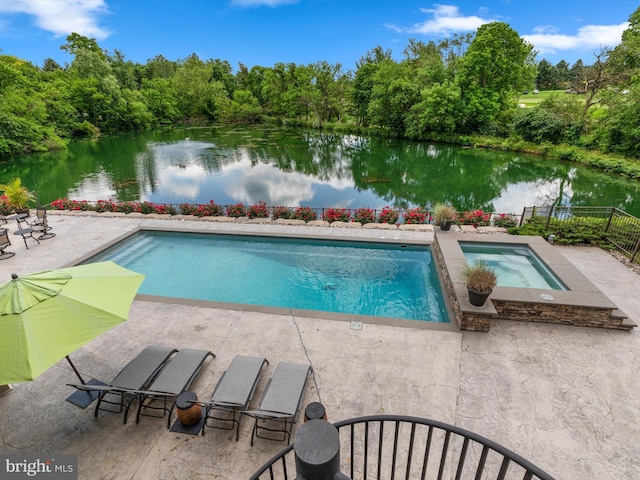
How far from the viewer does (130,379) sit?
4199mm

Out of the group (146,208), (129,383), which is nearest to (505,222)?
(129,383)

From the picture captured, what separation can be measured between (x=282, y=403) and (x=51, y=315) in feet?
9.16

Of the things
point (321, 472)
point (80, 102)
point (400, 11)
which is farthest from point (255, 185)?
point (80, 102)

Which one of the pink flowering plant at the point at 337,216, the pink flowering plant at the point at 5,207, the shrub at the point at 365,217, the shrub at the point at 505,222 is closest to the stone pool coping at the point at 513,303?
the shrub at the point at 505,222

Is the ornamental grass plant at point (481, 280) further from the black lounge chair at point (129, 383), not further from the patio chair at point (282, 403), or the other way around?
the black lounge chair at point (129, 383)

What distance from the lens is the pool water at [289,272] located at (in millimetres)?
7246

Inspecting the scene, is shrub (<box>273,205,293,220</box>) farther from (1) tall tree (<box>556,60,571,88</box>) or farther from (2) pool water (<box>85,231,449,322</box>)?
(1) tall tree (<box>556,60,571,88</box>)

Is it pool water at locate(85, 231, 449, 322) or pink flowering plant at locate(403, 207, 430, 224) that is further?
pink flowering plant at locate(403, 207, 430, 224)

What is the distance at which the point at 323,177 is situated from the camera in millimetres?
22359

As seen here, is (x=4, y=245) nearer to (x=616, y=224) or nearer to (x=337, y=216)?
(x=337, y=216)

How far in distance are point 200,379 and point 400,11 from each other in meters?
52.6

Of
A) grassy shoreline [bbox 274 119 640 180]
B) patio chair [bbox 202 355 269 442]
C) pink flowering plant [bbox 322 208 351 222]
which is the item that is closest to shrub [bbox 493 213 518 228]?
pink flowering plant [bbox 322 208 351 222]

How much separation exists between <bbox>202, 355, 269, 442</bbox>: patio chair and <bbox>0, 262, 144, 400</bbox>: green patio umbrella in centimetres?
153

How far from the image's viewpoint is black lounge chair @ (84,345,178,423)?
4.04m
